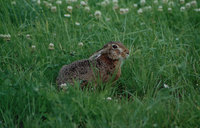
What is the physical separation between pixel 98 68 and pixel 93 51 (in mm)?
798

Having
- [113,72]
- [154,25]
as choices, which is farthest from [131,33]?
[113,72]

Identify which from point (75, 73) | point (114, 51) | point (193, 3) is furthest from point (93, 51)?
point (193, 3)

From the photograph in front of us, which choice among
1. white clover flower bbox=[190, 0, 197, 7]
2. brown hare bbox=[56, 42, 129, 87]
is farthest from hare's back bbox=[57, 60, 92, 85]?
white clover flower bbox=[190, 0, 197, 7]

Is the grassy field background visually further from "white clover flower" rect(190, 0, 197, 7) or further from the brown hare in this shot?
the brown hare

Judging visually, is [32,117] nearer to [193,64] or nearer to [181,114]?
[181,114]

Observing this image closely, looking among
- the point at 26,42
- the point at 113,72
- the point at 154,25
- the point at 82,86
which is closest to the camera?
the point at 82,86

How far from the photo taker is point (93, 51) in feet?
18.8

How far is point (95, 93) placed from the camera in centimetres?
428

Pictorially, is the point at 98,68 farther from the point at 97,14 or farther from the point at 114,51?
the point at 97,14

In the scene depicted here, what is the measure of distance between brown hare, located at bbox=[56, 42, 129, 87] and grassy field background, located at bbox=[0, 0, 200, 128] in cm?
22

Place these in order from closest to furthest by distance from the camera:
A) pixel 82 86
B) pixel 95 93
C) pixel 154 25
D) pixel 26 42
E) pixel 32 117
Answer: pixel 32 117 < pixel 95 93 < pixel 82 86 < pixel 26 42 < pixel 154 25

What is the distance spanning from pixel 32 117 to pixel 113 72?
1.63m

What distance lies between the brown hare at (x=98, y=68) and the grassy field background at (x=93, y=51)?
8.6 inches

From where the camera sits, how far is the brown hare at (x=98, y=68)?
470 cm
